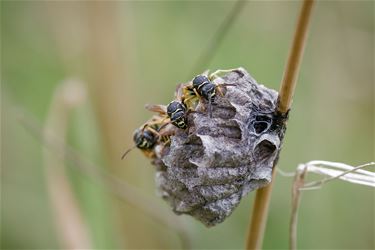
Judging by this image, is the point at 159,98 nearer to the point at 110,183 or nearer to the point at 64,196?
the point at 110,183

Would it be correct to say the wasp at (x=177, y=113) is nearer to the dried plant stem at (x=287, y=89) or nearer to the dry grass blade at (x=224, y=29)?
the dried plant stem at (x=287, y=89)

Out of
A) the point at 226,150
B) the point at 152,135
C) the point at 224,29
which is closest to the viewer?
the point at 226,150

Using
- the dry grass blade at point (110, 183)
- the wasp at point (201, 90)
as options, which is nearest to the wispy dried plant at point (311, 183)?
the wasp at point (201, 90)

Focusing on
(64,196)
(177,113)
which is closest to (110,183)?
(64,196)

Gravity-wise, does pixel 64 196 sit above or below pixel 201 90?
below

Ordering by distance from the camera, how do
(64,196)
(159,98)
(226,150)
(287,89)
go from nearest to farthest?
(287,89) < (226,150) < (64,196) < (159,98)

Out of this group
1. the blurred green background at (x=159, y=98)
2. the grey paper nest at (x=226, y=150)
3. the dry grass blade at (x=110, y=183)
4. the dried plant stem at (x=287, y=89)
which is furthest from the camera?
the blurred green background at (x=159, y=98)

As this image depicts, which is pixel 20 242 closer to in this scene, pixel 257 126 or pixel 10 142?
pixel 10 142

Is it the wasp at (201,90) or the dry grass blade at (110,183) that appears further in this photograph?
the dry grass blade at (110,183)
